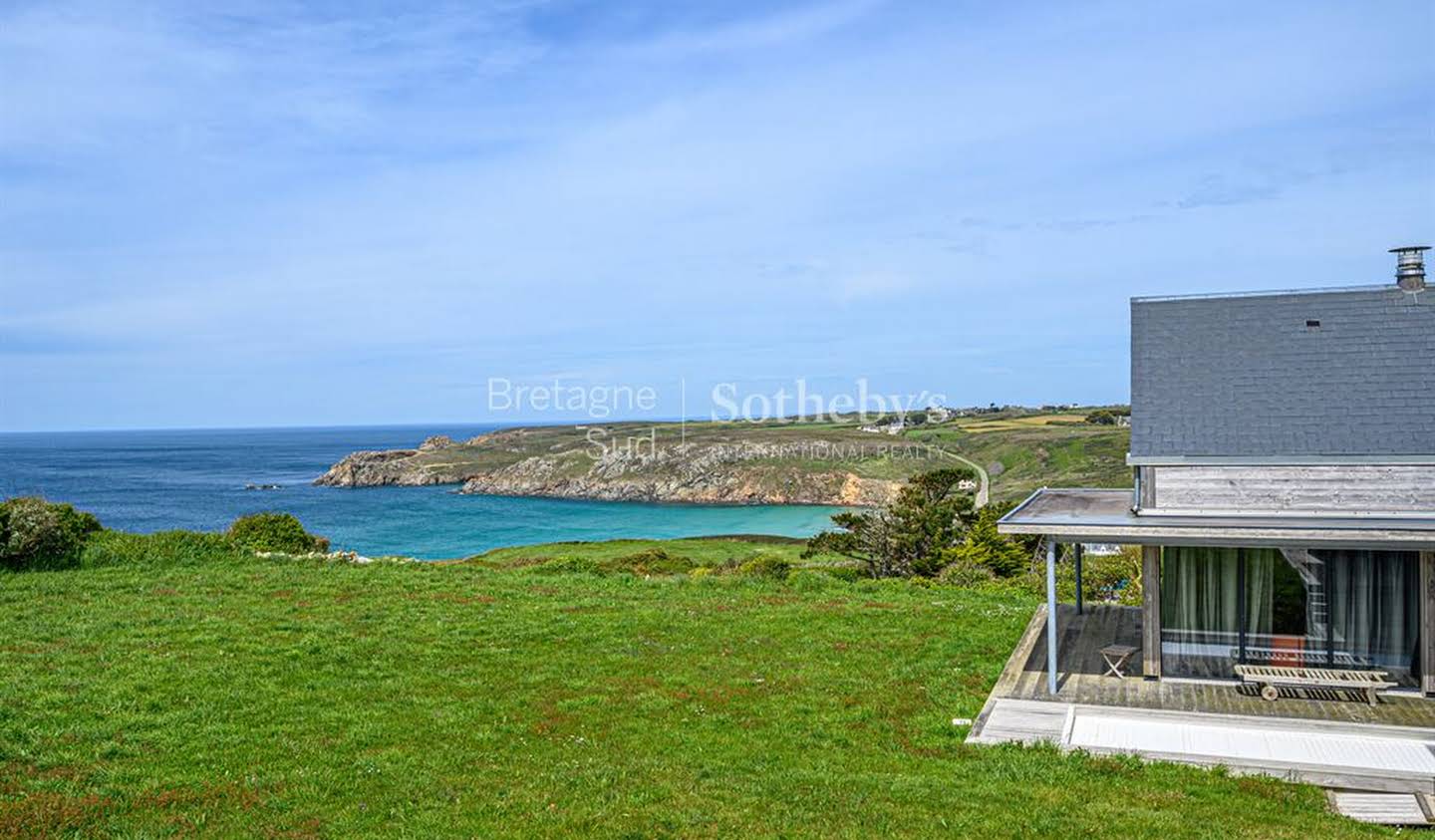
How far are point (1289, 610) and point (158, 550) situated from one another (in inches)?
1027

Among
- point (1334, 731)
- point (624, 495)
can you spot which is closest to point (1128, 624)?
point (1334, 731)

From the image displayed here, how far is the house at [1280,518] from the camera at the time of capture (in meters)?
12.7

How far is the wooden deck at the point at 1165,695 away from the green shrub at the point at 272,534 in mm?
22540

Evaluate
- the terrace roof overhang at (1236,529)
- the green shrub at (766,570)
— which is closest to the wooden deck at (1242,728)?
the terrace roof overhang at (1236,529)

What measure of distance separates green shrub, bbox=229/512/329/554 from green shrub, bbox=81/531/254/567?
2.16 m

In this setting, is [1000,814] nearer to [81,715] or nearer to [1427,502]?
[1427,502]

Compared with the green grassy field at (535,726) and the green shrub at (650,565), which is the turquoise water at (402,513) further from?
the green grassy field at (535,726)

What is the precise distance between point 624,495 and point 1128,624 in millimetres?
95982

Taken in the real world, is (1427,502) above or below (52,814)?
above

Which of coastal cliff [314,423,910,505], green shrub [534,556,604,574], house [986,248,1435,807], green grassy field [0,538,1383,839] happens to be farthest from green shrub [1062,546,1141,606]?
coastal cliff [314,423,910,505]

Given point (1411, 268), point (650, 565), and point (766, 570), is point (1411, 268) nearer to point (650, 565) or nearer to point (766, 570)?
point (766, 570)

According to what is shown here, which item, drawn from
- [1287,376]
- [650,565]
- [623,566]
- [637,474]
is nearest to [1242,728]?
[1287,376]

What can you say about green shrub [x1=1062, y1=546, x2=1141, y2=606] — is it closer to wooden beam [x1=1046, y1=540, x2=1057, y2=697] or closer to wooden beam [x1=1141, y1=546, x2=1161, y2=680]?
wooden beam [x1=1141, y1=546, x2=1161, y2=680]

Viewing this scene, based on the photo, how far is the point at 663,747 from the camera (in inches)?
435
